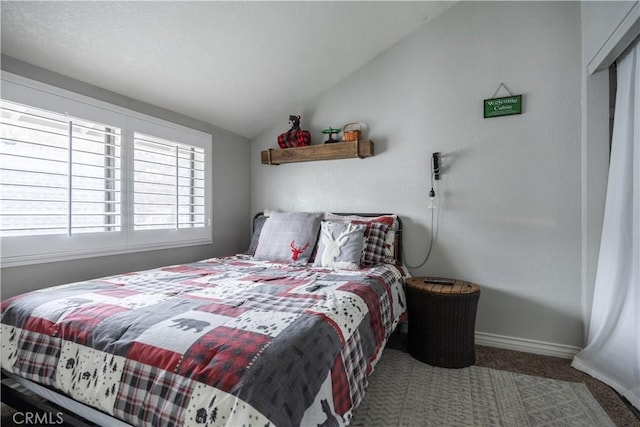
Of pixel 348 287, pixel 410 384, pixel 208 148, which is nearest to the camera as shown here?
pixel 348 287

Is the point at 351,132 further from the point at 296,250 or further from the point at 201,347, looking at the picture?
the point at 201,347

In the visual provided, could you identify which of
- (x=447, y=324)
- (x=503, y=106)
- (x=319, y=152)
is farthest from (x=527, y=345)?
(x=319, y=152)

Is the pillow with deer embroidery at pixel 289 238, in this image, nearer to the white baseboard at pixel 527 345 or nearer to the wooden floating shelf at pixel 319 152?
the wooden floating shelf at pixel 319 152

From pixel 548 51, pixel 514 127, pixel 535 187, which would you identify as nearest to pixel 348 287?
pixel 535 187

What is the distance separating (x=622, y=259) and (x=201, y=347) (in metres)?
2.47

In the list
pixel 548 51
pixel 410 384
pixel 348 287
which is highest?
pixel 548 51

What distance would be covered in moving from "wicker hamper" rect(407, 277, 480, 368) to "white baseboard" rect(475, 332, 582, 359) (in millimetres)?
378

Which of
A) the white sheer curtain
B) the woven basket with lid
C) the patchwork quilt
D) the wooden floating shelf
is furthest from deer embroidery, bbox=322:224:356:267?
the white sheer curtain

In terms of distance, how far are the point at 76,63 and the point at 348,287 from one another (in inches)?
88.4

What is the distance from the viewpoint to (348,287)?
1711 mm

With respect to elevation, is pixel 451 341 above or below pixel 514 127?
below

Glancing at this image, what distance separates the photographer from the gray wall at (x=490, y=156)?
228 centimetres

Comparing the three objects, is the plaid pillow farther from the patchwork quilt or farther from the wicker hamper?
the patchwork quilt

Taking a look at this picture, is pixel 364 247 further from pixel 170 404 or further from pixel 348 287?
pixel 170 404
